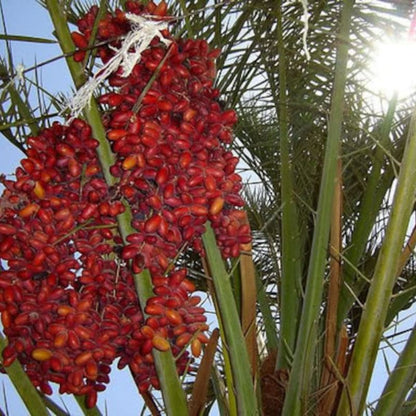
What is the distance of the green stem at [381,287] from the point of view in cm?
115

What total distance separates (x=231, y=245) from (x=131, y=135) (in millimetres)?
266

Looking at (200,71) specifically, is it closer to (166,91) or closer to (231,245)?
(166,91)

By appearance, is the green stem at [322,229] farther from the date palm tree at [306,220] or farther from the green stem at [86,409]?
the green stem at [86,409]

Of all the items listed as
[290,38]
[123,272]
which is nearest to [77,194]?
[123,272]

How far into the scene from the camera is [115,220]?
1.08m

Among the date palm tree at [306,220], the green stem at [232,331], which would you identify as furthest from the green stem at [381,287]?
the green stem at [232,331]

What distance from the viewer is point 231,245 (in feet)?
3.74

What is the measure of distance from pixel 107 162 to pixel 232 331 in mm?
397

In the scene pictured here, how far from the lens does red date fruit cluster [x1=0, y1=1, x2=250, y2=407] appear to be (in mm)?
1021

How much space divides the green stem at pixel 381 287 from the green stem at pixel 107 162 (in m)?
0.34

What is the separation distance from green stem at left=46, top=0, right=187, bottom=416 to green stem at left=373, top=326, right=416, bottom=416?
1.62 ft

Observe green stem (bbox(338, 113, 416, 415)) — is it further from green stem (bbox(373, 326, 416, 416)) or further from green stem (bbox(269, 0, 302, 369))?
green stem (bbox(269, 0, 302, 369))


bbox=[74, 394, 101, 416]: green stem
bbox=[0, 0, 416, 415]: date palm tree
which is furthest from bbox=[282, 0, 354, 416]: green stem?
bbox=[74, 394, 101, 416]: green stem

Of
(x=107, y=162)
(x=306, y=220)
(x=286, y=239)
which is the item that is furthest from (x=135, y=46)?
(x=306, y=220)
